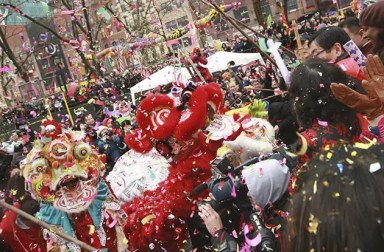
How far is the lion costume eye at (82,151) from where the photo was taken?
297 centimetres

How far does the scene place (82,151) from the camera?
2.98 m

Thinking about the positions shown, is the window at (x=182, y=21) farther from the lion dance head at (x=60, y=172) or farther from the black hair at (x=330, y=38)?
the lion dance head at (x=60, y=172)

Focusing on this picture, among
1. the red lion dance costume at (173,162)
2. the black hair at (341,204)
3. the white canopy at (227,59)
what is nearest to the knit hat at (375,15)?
the red lion dance costume at (173,162)

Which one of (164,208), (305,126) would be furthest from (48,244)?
(305,126)

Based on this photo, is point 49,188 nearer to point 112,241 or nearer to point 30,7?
point 112,241

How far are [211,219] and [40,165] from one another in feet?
4.97

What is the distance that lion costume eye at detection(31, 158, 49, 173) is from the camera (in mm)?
2873

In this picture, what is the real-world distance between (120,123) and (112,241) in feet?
15.0

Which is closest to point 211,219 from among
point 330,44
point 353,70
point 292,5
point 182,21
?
point 353,70

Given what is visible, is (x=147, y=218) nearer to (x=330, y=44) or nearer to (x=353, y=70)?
(x=353, y=70)

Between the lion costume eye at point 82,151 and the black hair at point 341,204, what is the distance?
7.30ft

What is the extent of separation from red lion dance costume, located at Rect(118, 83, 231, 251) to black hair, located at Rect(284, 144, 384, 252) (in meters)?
1.87

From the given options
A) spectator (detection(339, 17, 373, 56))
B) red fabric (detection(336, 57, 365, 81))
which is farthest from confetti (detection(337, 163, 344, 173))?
spectator (detection(339, 17, 373, 56))

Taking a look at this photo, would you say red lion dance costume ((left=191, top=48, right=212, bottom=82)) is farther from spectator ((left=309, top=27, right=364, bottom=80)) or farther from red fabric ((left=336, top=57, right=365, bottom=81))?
red fabric ((left=336, top=57, right=365, bottom=81))
